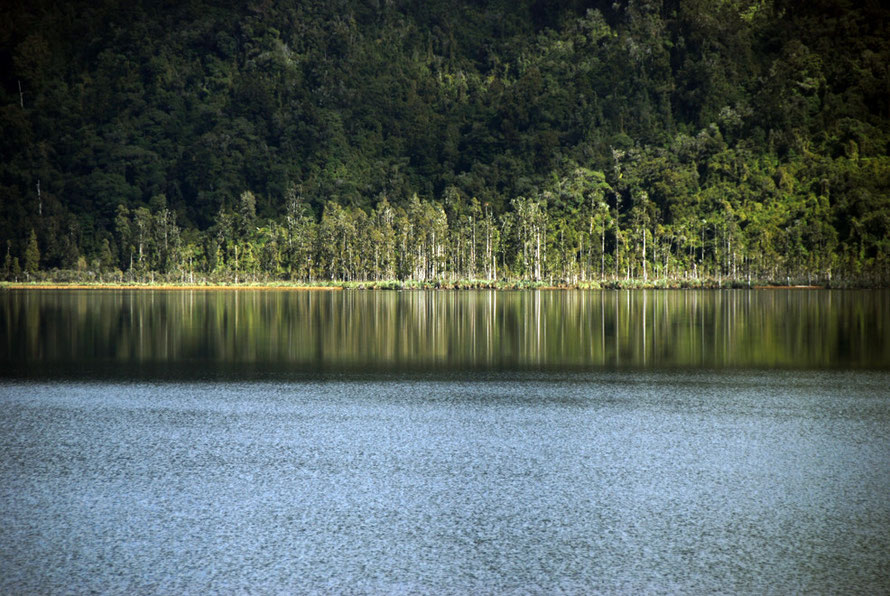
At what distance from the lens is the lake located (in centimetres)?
1090

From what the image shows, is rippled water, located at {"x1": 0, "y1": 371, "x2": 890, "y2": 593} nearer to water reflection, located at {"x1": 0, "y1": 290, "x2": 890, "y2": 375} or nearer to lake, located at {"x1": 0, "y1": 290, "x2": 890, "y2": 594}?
lake, located at {"x1": 0, "y1": 290, "x2": 890, "y2": 594}

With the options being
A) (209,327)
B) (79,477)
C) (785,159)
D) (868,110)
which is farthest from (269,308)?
(868,110)

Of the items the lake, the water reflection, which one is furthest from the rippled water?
the water reflection

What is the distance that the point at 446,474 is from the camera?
15250 millimetres

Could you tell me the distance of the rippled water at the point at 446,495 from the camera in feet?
35.4

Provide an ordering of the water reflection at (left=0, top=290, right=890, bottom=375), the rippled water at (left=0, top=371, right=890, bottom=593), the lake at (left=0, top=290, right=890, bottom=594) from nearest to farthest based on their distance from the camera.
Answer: the rippled water at (left=0, top=371, right=890, bottom=593)
the lake at (left=0, top=290, right=890, bottom=594)
the water reflection at (left=0, top=290, right=890, bottom=375)

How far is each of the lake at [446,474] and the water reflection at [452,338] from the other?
62 cm

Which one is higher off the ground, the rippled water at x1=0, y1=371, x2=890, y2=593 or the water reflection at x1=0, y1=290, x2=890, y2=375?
the water reflection at x1=0, y1=290, x2=890, y2=375

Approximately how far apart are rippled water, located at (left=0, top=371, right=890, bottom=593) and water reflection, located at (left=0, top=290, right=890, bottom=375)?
386 inches

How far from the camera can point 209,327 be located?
51062 mm

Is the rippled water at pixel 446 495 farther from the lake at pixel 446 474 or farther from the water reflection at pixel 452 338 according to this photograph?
the water reflection at pixel 452 338

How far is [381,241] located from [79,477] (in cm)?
12262

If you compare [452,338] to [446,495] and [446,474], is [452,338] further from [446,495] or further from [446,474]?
[446,495]

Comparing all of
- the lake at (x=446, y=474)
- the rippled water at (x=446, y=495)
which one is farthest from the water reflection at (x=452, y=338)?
the rippled water at (x=446, y=495)
